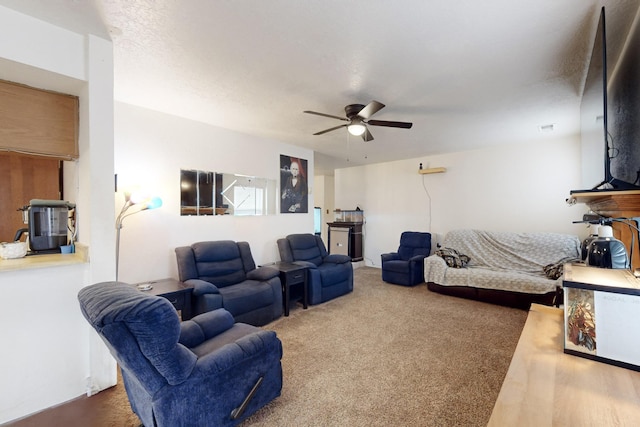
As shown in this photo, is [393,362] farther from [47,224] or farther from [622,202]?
[47,224]

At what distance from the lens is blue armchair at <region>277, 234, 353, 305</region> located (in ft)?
13.1

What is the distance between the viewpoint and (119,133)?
9.98 feet

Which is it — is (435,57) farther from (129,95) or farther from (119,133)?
(119,133)

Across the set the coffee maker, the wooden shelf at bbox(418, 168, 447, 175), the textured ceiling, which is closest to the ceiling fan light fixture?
the textured ceiling

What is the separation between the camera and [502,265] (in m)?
4.43

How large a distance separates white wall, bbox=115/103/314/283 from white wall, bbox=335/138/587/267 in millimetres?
3166

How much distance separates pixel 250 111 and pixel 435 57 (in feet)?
6.66

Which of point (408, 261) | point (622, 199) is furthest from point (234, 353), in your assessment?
point (408, 261)

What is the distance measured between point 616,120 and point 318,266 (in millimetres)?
3584

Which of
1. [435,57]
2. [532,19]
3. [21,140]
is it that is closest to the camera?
[532,19]

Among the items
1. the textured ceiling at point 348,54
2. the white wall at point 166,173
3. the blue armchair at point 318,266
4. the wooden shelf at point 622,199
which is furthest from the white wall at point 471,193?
the wooden shelf at point 622,199

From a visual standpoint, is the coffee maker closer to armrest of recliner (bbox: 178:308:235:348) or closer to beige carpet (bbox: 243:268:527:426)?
armrest of recliner (bbox: 178:308:235:348)

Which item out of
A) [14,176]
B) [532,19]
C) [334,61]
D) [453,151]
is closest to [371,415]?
[334,61]

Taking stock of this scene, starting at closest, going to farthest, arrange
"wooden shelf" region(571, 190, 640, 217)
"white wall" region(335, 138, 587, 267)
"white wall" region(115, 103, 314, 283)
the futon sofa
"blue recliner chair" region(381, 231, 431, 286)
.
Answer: "wooden shelf" region(571, 190, 640, 217) < "white wall" region(115, 103, 314, 283) < the futon sofa < "white wall" region(335, 138, 587, 267) < "blue recliner chair" region(381, 231, 431, 286)
